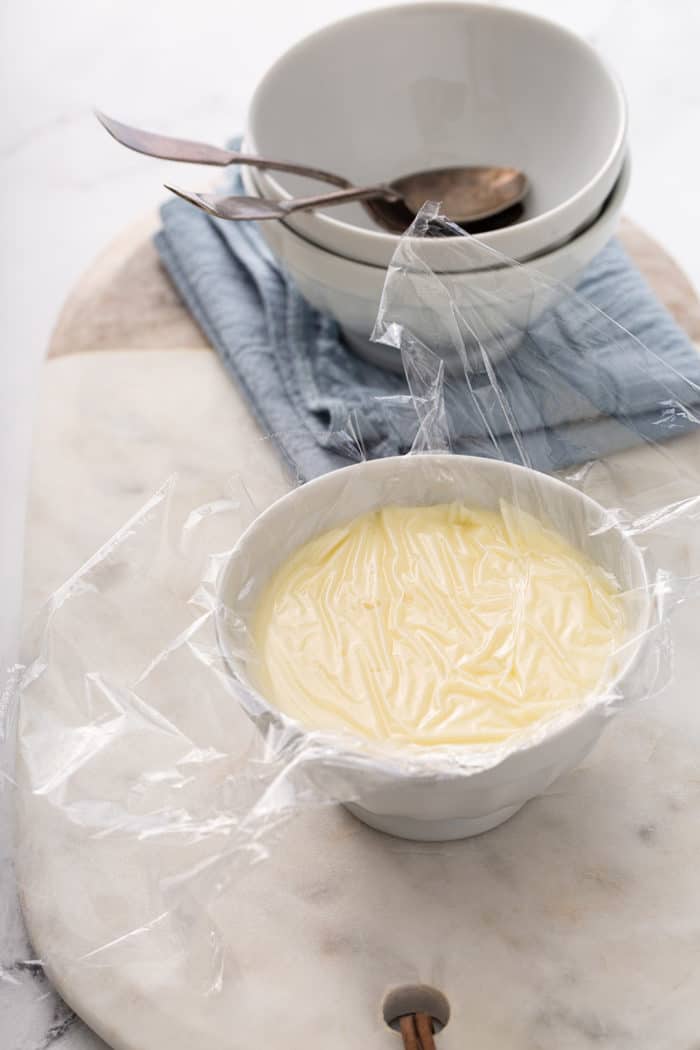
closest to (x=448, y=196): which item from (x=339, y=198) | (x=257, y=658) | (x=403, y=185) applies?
(x=403, y=185)

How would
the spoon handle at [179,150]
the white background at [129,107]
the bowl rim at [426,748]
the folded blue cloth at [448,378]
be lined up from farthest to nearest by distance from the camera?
1. the white background at [129,107]
2. the spoon handle at [179,150]
3. the folded blue cloth at [448,378]
4. the bowl rim at [426,748]

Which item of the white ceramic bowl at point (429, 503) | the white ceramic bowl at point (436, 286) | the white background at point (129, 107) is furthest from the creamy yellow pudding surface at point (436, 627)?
the white background at point (129, 107)

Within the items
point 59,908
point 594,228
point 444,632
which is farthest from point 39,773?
point 594,228

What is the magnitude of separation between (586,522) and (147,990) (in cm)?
34

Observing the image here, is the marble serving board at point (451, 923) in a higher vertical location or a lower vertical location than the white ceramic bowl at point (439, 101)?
lower

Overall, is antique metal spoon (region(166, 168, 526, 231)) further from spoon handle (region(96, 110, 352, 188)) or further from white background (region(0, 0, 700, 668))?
white background (region(0, 0, 700, 668))

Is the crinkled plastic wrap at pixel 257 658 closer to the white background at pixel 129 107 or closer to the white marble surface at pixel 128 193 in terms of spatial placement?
the white marble surface at pixel 128 193

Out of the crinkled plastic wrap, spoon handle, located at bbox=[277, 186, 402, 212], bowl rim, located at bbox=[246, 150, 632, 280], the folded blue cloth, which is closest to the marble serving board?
the crinkled plastic wrap

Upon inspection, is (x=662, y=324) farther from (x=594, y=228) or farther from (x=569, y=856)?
(x=569, y=856)

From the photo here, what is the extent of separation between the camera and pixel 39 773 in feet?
2.24

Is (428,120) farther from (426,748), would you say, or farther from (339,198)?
(426,748)

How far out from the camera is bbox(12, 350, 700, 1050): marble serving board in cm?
64

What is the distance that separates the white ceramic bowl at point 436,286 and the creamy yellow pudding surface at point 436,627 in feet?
0.45

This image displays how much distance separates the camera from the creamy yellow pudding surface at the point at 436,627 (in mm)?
667
